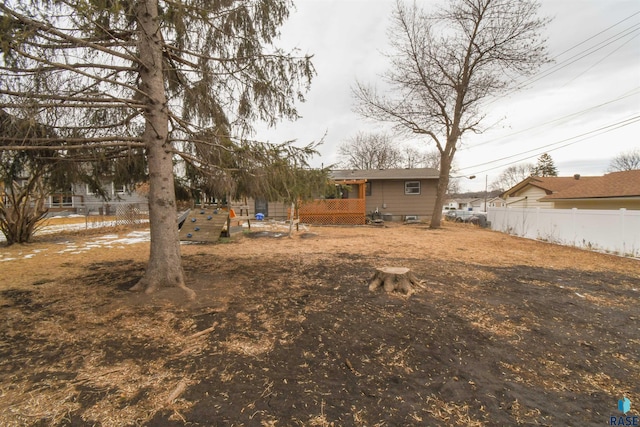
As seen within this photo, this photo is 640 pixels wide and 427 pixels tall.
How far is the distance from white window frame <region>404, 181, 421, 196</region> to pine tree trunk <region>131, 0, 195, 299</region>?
1654cm

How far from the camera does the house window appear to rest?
18875 millimetres

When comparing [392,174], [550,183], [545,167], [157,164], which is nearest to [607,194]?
[392,174]

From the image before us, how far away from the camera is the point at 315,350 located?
2756mm

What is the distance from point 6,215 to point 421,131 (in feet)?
56.2

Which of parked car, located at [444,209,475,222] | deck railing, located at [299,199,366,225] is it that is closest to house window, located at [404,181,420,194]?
deck railing, located at [299,199,366,225]

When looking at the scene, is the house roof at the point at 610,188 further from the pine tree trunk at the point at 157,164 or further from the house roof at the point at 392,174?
the pine tree trunk at the point at 157,164

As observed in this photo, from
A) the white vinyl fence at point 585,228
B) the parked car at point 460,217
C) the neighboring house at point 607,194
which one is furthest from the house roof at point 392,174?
the neighboring house at point 607,194

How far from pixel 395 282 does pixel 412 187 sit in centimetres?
1544

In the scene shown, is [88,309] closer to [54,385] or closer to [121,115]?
[54,385]

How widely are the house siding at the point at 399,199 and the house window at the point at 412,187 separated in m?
0.19

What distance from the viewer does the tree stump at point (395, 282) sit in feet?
14.5

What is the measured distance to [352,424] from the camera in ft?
6.12

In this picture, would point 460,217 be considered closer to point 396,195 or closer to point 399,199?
point 399,199
